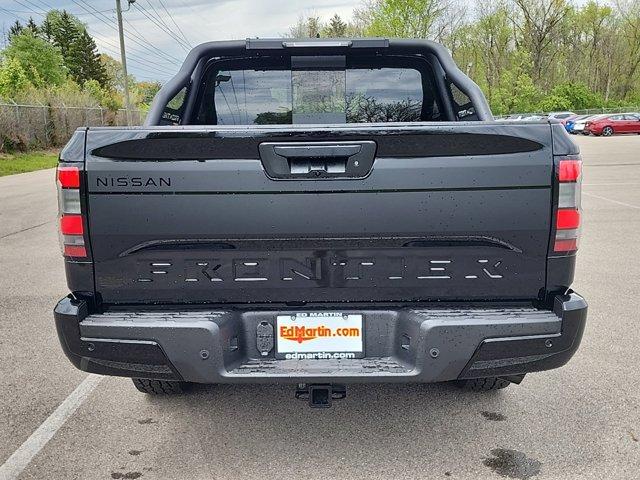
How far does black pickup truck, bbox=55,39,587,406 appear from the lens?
8.23 ft

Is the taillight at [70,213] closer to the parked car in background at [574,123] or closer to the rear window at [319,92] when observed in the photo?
the rear window at [319,92]

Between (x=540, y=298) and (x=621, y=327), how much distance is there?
2.67m

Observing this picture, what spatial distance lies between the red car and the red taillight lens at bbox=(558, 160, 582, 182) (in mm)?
40470

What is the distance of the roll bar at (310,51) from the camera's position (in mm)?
3785

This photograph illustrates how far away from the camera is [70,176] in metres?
2.54

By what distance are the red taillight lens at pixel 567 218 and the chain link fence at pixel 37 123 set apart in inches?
950

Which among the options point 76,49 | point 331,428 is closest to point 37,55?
point 76,49

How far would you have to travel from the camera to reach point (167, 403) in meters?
3.62

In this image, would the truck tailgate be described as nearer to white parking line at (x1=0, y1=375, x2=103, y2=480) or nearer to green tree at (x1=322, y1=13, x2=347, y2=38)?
white parking line at (x1=0, y1=375, x2=103, y2=480)

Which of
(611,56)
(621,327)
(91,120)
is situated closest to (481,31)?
(611,56)

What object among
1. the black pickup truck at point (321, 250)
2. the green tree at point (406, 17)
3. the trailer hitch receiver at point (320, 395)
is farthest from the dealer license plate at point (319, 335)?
the green tree at point (406, 17)

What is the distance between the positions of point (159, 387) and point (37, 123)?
95.0 feet

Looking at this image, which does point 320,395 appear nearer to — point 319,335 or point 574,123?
point 319,335

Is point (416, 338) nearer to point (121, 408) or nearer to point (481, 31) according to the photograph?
point (121, 408)
